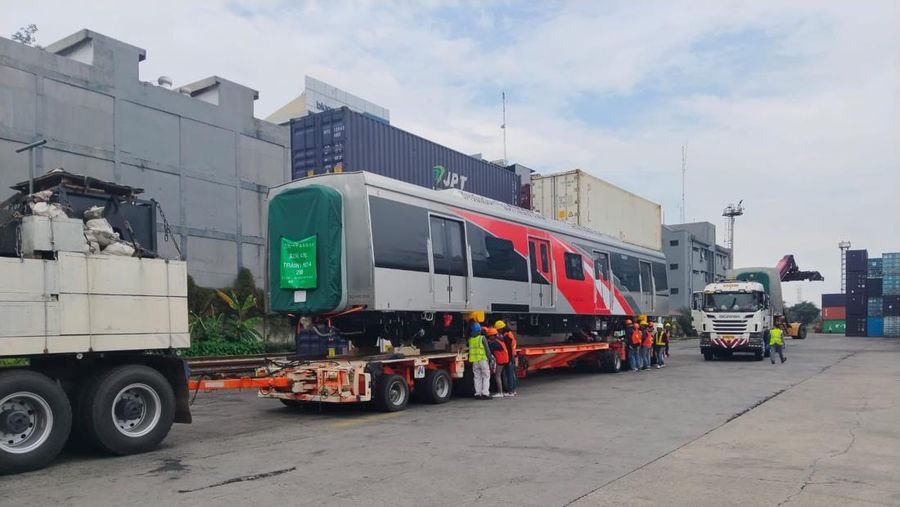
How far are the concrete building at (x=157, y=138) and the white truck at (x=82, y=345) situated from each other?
12.3 m

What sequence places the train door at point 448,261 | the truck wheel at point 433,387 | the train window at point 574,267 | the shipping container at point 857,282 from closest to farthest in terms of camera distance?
1. the train door at point 448,261
2. the truck wheel at point 433,387
3. the train window at point 574,267
4. the shipping container at point 857,282

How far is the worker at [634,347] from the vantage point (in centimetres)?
2022

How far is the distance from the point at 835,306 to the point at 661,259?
211 ft

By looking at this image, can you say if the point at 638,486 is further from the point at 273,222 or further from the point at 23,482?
the point at 273,222

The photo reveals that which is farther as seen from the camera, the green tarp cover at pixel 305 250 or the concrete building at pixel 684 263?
the concrete building at pixel 684 263

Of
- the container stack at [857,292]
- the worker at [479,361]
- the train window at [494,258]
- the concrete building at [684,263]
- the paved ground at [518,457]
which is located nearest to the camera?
the paved ground at [518,457]

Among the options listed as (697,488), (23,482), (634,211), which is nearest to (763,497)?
(697,488)

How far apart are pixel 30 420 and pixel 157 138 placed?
59.0 feet

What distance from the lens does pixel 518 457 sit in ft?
25.1

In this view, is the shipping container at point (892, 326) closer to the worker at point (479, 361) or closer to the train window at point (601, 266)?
the train window at point (601, 266)

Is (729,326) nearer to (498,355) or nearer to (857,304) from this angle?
(498,355)

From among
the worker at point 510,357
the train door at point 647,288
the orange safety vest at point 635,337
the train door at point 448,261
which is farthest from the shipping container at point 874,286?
the train door at point 448,261

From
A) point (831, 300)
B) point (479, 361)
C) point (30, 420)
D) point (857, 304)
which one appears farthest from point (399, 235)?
point (831, 300)

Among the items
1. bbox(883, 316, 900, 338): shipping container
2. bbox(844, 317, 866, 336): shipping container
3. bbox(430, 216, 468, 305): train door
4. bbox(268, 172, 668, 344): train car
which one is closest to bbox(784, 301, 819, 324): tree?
bbox(844, 317, 866, 336): shipping container
